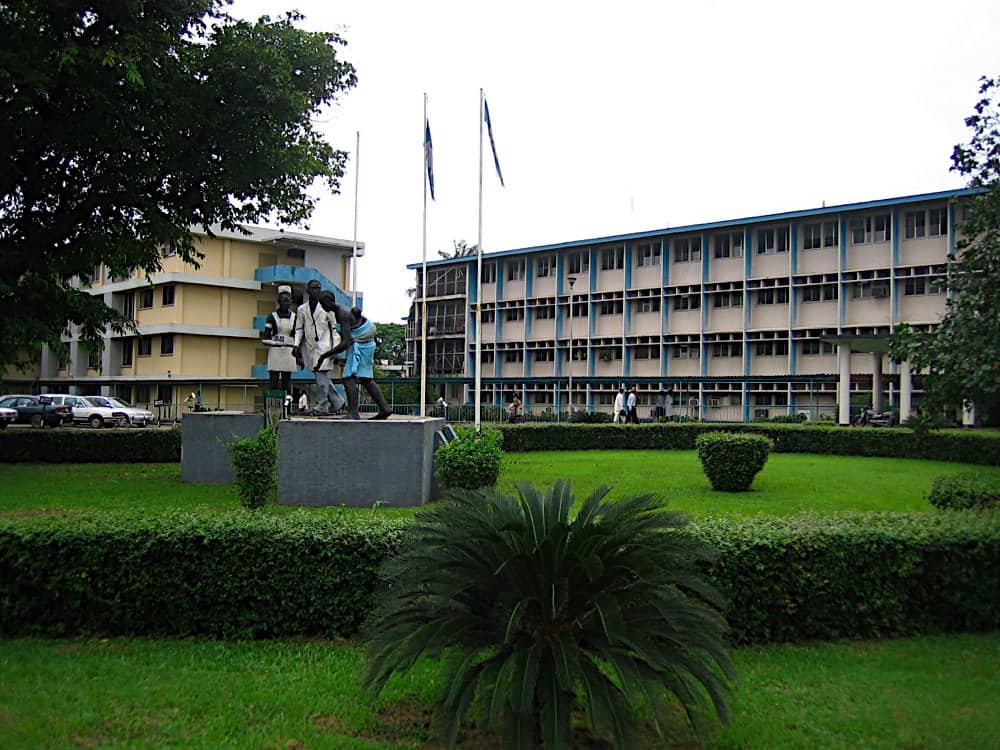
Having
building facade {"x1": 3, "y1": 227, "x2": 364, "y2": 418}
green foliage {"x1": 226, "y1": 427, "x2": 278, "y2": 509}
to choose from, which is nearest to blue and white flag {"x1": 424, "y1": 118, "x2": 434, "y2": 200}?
building facade {"x1": 3, "y1": 227, "x2": 364, "y2": 418}

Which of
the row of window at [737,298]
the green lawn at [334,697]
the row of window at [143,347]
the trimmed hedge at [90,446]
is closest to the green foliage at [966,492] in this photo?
the green lawn at [334,697]

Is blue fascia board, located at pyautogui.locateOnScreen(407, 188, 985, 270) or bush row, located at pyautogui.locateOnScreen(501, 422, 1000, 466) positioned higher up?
blue fascia board, located at pyautogui.locateOnScreen(407, 188, 985, 270)

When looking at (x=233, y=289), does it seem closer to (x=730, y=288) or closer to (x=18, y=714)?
(x=730, y=288)

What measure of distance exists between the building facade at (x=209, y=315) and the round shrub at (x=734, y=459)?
30.0m

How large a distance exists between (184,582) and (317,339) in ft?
29.3

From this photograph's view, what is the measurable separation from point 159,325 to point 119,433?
23581 mm

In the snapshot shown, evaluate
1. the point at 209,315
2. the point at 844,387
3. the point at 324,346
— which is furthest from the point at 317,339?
the point at 209,315

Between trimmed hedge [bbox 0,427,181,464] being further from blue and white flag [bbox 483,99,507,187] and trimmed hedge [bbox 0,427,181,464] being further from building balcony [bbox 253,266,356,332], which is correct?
building balcony [bbox 253,266,356,332]

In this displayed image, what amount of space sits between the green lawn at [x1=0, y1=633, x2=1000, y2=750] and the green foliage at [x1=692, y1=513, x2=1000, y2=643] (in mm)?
206

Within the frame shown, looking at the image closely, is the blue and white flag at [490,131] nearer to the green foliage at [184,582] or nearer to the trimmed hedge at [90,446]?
the trimmed hedge at [90,446]

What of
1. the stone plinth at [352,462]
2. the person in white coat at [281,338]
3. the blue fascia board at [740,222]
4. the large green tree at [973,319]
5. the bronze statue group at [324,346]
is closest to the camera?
the large green tree at [973,319]

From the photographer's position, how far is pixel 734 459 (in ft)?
49.2

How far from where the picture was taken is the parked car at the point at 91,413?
125ft

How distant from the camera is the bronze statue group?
550 inches
